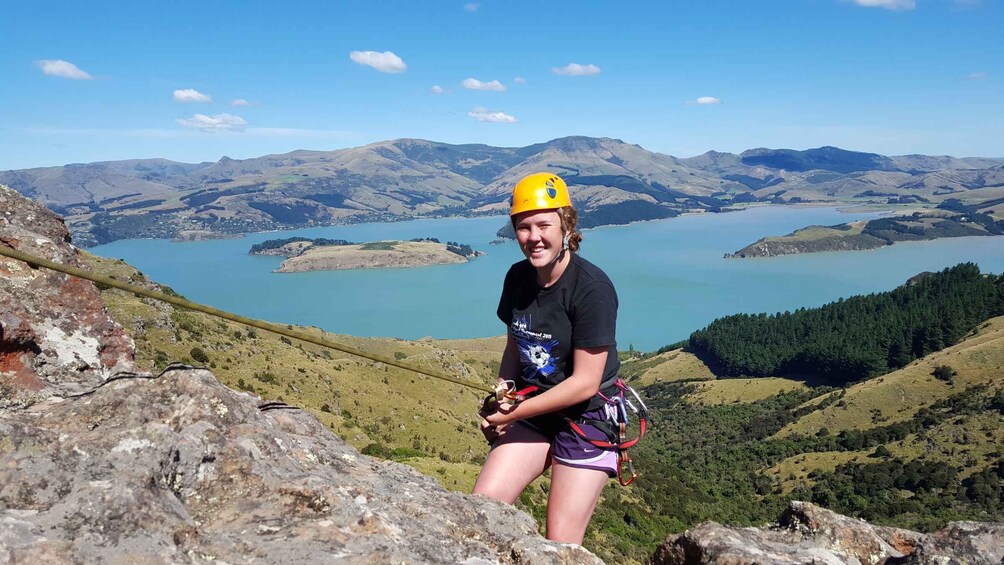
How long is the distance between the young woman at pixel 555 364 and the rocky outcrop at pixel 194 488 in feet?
1.63

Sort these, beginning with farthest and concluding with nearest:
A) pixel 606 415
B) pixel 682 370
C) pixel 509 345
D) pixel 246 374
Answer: pixel 682 370 < pixel 246 374 < pixel 509 345 < pixel 606 415

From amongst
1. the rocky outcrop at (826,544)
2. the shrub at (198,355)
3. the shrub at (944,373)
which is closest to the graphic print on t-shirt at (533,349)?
the rocky outcrop at (826,544)

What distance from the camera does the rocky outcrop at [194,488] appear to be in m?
2.71

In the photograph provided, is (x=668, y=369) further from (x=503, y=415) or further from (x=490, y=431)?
(x=503, y=415)

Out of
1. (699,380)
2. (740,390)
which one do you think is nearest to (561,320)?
(740,390)

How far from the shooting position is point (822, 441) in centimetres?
6094

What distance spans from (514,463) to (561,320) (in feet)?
4.04

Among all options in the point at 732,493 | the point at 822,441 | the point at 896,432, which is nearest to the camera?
the point at 732,493

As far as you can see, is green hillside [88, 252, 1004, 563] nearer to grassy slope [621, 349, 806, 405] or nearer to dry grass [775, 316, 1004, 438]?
dry grass [775, 316, 1004, 438]

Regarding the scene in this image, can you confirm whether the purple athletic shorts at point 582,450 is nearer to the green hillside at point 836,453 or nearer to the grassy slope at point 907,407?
the green hillside at point 836,453

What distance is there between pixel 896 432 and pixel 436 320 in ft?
307

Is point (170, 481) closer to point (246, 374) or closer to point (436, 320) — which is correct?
point (246, 374)

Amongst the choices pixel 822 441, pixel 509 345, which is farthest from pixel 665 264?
pixel 509 345

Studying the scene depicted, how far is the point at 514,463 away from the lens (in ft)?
15.2
